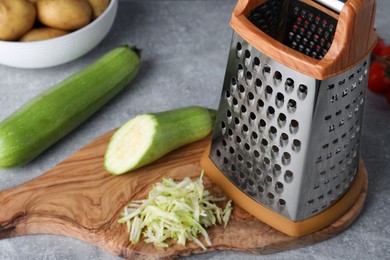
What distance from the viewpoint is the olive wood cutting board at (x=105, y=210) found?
182 cm

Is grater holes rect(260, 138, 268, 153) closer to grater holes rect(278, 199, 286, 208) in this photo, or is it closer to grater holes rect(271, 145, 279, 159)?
grater holes rect(271, 145, 279, 159)

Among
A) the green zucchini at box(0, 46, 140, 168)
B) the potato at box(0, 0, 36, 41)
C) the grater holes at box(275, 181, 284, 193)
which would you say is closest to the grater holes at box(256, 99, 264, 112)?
the grater holes at box(275, 181, 284, 193)

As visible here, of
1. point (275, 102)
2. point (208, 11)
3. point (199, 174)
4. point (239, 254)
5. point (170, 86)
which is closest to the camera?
point (275, 102)

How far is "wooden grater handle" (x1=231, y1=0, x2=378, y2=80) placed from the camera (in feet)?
5.02

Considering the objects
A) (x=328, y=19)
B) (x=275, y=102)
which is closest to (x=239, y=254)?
(x=275, y=102)

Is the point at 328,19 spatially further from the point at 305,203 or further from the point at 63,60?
the point at 63,60

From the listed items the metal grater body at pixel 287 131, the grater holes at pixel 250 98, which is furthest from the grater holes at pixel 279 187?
the grater holes at pixel 250 98

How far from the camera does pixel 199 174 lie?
202 centimetres

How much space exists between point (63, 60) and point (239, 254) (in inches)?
37.3

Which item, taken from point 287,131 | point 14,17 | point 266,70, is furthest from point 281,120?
point 14,17

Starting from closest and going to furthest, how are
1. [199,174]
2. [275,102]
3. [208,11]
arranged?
[275,102]
[199,174]
[208,11]

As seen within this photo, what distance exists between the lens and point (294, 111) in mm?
1671

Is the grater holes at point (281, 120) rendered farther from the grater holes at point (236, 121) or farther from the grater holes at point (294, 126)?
the grater holes at point (236, 121)

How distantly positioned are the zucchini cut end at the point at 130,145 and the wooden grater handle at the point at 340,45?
465 mm
